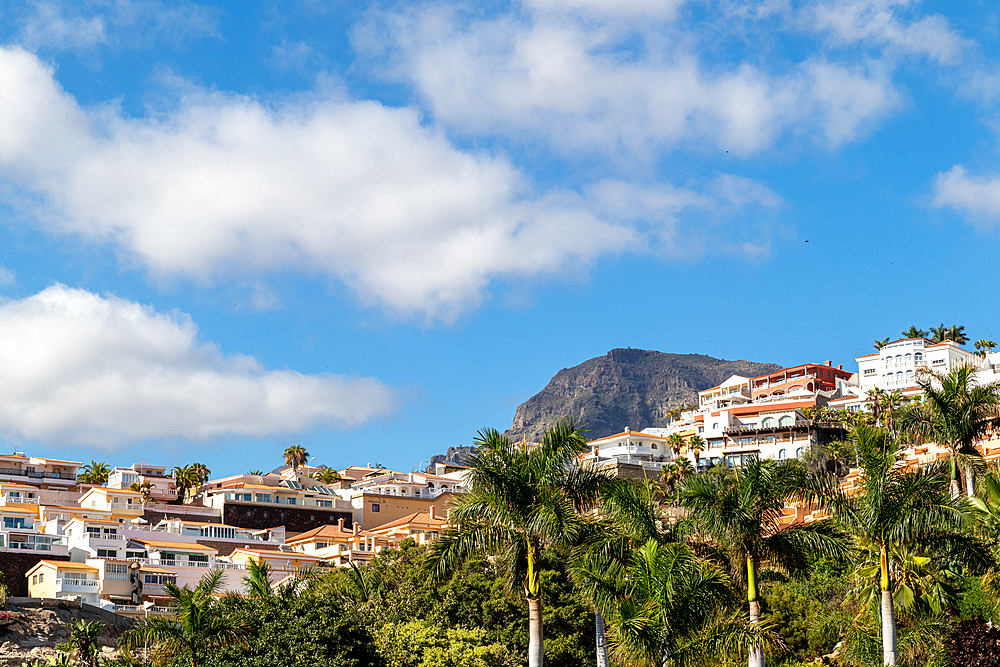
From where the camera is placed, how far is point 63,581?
73.4m

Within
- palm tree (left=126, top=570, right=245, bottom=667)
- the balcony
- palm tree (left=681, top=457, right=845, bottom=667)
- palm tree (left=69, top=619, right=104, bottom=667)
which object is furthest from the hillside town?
palm tree (left=681, top=457, right=845, bottom=667)

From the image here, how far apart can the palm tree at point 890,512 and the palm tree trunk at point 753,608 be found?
9.62 ft

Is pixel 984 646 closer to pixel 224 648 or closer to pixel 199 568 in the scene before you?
pixel 224 648

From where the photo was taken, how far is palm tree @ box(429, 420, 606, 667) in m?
28.4

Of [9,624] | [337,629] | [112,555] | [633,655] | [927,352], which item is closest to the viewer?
[633,655]

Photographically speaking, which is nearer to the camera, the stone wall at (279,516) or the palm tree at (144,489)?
the stone wall at (279,516)

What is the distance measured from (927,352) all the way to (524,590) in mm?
117597

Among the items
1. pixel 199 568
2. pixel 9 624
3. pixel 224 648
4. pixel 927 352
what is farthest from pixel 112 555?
pixel 927 352

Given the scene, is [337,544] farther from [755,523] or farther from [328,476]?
[755,523]

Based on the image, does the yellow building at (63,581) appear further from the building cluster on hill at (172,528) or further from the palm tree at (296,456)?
the palm tree at (296,456)

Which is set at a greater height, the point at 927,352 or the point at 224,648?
the point at 927,352

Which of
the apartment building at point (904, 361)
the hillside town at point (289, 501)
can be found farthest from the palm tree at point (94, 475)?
the apartment building at point (904, 361)

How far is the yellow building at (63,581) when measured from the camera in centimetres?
7319

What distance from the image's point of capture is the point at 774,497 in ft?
99.4
